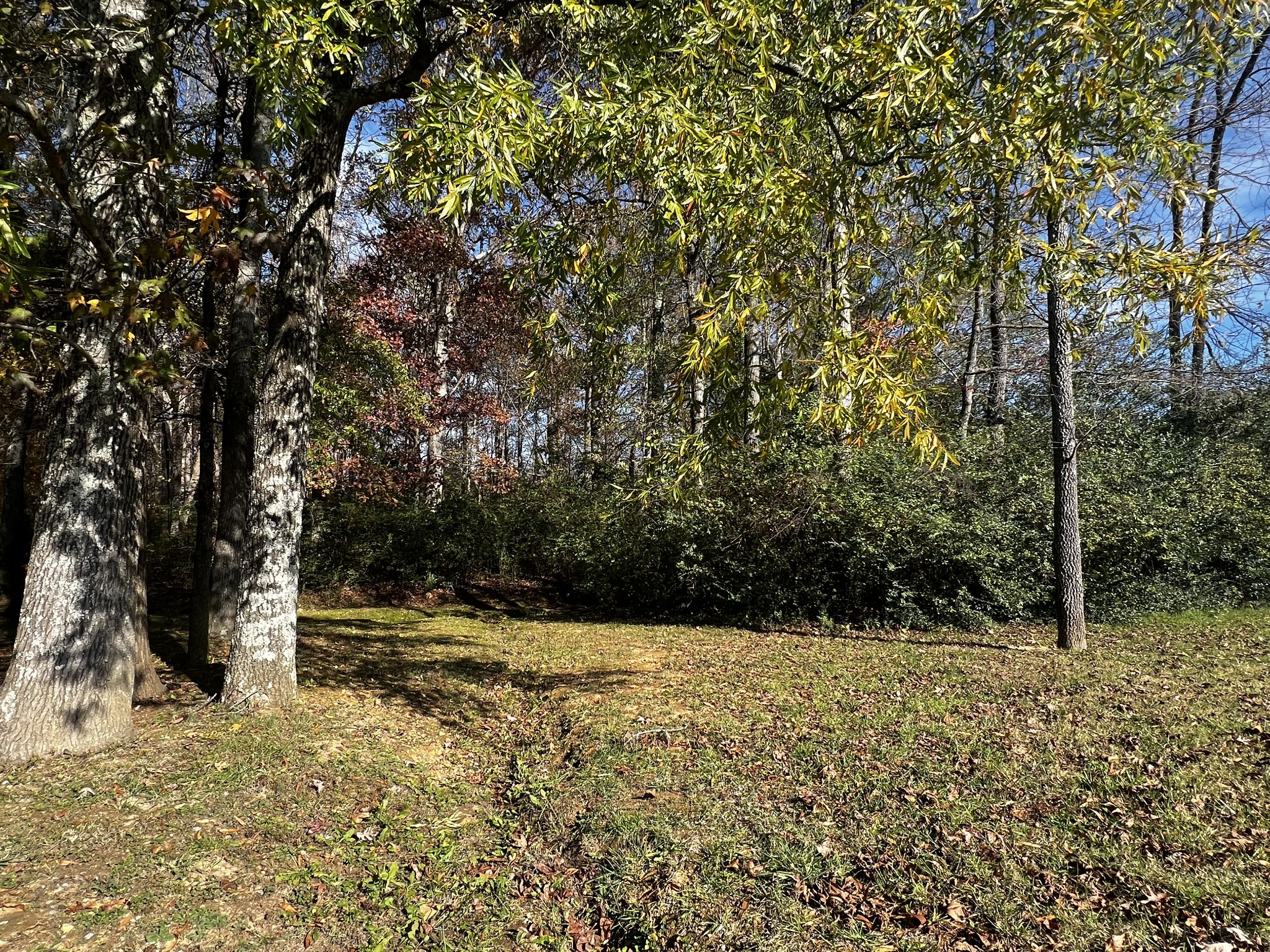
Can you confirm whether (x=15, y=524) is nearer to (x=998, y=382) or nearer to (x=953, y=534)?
(x=953, y=534)

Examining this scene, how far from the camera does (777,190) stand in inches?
146

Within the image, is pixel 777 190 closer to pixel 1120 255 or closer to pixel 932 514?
pixel 1120 255

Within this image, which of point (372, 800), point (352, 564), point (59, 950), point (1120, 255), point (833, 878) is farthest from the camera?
point (352, 564)

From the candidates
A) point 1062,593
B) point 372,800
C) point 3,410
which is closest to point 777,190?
point 372,800

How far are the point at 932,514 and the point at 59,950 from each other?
1097 cm

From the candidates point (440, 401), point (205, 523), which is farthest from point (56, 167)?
point (440, 401)

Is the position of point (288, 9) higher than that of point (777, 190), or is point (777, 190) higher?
point (288, 9)

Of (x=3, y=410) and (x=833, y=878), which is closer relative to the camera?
(x=833, y=878)

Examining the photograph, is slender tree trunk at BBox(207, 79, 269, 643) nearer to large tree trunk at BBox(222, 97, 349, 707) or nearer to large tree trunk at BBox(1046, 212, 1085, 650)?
large tree trunk at BBox(222, 97, 349, 707)

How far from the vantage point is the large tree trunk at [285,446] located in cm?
563

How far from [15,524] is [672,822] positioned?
11.7 metres

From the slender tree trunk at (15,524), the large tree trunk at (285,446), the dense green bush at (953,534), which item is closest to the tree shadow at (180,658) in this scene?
the large tree trunk at (285,446)

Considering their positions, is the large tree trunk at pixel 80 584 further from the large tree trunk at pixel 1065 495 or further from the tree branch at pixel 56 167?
the large tree trunk at pixel 1065 495

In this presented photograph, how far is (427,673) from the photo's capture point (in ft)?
27.2
